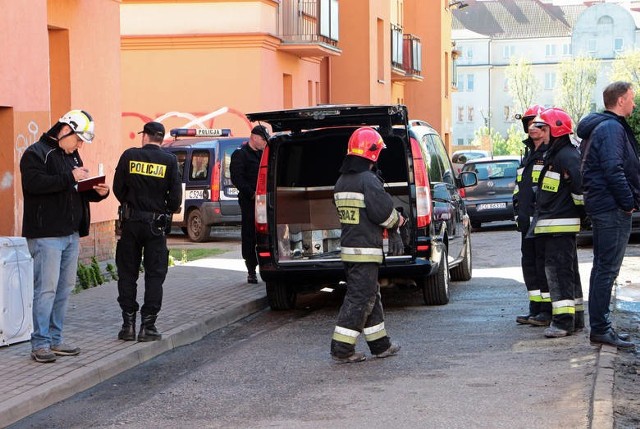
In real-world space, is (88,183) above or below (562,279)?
above

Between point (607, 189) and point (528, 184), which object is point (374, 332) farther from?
point (528, 184)

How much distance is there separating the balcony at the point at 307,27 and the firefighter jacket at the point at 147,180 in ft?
61.0

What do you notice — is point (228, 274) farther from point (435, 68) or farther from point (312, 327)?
point (435, 68)

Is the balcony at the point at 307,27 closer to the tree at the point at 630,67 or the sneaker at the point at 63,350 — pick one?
the sneaker at the point at 63,350

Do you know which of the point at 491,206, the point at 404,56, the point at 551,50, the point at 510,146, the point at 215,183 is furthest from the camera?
the point at 551,50

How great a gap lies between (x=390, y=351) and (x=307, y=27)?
68.8ft

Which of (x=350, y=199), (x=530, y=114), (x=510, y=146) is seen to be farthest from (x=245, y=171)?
(x=510, y=146)

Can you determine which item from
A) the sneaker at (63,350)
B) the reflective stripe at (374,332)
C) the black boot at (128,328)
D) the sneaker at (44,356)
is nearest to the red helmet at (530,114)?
the reflective stripe at (374,332)

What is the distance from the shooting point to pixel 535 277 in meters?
10.9

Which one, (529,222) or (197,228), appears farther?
(197,228)

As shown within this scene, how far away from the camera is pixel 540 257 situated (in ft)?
34.9

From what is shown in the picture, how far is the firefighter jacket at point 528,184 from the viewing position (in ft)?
35.1

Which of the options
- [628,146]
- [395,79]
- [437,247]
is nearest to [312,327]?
[437,247]

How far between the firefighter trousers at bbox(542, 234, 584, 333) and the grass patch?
28.5 feet
